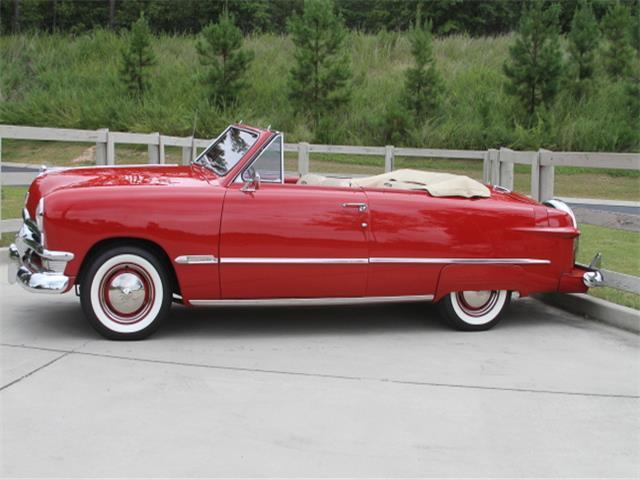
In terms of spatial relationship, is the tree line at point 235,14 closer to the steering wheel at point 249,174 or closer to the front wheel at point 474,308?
the front wheel at point 474,308

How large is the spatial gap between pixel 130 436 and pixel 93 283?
2.02m

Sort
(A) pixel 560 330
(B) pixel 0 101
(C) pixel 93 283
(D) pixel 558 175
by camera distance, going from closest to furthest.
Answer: (C) pixel 93 283, (A) pixel 560 330, (D) pixel 558 175, (B) pixel 0 101

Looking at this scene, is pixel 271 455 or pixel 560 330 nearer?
pixel 271 455

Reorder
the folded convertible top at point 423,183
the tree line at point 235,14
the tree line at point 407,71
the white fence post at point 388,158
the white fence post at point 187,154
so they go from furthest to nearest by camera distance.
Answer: the tree line at point 235,14 < the tree line at point 407,71 < the white fence post at point 388,158 < the white fence post at point 187,154 < the folded convertible top at point 423,183

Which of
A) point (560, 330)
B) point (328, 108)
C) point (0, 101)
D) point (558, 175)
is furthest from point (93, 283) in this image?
point (0, 101)

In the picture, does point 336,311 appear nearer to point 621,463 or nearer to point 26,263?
point 26,263

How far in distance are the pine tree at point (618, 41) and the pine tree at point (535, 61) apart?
435 centimetres

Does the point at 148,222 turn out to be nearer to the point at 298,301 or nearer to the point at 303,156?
the point at 298,301

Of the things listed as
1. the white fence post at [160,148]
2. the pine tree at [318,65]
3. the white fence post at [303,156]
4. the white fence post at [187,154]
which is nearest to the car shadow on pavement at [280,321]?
the white fence post at [160,148]

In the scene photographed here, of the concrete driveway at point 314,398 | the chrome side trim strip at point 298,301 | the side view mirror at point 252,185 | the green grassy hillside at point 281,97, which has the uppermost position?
the green grassy hillside at point 281,97

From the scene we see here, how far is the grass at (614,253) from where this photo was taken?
7.92 m

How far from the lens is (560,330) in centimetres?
702

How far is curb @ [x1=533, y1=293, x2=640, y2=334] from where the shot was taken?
277 inches

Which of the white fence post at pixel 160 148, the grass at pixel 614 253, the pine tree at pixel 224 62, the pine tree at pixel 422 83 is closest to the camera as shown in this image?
the grass at pixel 614 253
